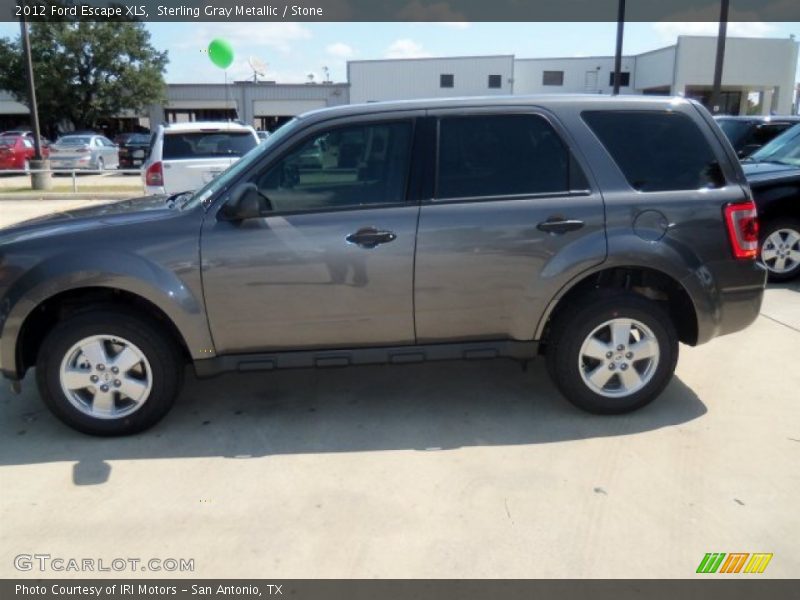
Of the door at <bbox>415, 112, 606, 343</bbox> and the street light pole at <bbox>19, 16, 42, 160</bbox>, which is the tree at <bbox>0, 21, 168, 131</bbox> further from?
the door at <bbox>415, 112, 606, 343</bbox>

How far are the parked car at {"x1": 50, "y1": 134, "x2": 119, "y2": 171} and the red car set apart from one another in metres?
0.54

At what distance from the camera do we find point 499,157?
153 inches

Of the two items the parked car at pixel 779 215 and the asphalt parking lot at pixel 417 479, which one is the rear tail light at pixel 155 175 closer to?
the asphalt parking lot at pixel 417 479

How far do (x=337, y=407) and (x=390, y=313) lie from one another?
85cm

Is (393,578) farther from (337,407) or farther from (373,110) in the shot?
(373,110)

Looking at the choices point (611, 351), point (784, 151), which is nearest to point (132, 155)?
point (784, 151)

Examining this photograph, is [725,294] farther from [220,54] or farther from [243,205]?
[220,54]

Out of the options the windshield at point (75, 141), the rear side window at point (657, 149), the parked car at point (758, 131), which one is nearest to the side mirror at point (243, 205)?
the rear side window at point (657, 149)

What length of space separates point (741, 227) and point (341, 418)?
2.64 m

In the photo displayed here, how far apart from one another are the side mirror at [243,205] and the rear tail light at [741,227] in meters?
2.69

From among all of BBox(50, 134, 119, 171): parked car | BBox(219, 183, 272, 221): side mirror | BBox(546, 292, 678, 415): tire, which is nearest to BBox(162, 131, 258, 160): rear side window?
BBox(219, 183, 272, 221): side mirror

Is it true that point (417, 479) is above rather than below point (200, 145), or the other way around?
below

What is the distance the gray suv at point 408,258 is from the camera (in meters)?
3.68

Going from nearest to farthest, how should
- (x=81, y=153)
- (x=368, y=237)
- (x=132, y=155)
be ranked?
(x=368, y=237)
(x=81, y=153)
(x=132, y=155)
